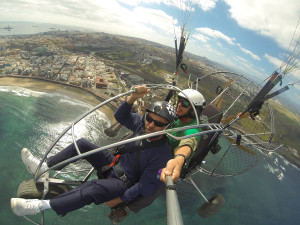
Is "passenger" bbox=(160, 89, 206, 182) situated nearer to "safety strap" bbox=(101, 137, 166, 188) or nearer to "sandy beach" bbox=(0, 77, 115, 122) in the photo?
"safety strap" bbox=(101, 137, 166, 188)

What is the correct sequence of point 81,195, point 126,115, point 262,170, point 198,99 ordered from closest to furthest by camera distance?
point 81,195 < point 126,115 < point 198,99 < point 262,170

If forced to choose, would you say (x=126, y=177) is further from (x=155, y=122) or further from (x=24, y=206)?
(x=24, y=206)

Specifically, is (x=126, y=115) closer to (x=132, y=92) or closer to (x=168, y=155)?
(x=132, y=92)

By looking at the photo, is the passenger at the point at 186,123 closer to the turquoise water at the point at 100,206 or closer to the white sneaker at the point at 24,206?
the white sneaker at the point at 24,206

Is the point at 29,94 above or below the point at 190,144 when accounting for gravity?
below

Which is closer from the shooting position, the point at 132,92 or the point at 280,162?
the point at 132,92

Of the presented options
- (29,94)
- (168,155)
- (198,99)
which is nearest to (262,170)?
(198,99)

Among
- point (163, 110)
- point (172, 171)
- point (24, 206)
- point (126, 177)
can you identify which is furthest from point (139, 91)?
point (24, 206)
